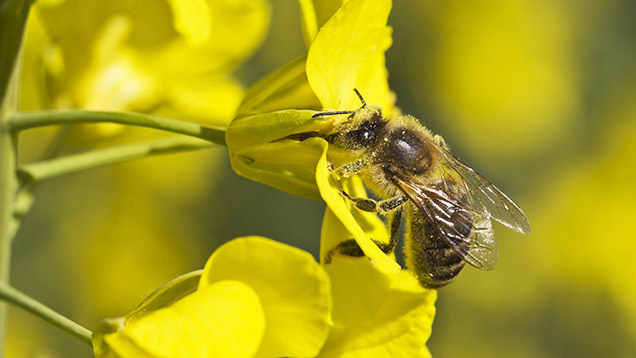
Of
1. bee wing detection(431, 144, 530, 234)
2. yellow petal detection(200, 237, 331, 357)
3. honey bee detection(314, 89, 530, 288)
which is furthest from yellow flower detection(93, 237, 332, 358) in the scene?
bee wing detection(431, 144, 530, 234)

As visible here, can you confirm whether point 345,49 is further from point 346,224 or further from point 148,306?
point 148,306

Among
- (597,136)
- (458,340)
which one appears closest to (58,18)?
(458,340)

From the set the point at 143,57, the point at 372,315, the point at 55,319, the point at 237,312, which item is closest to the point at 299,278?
the point at 237,312

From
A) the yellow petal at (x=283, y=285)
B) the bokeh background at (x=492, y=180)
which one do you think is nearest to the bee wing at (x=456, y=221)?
the yellow petal at (x=283, y=285)

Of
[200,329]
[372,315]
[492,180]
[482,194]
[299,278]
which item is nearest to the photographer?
[200,329]

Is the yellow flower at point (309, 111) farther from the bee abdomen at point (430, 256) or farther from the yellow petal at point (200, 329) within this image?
the yellow petal at point (200, 329)

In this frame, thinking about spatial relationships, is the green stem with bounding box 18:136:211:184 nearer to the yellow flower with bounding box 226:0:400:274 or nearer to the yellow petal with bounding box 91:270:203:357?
the yellow flower with bounding box 226:0:400:274
